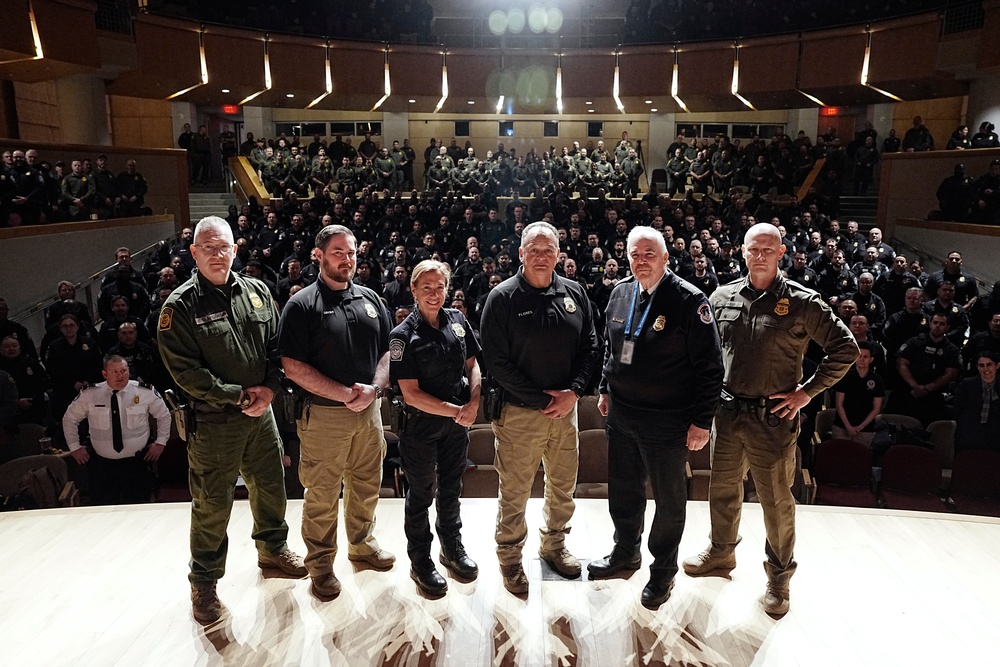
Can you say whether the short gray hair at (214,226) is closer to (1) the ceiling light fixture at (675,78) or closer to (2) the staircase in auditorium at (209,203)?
(2) the staircase in auditorium at (209,203)

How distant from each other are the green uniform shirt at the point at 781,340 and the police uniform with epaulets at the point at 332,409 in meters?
1.47

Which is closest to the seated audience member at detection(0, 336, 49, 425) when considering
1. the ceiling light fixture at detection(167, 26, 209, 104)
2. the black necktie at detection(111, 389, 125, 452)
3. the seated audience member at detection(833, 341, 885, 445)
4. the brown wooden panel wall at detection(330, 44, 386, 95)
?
the black necktie at detection(111, 389, 125, 452)

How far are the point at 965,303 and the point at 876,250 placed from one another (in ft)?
4.48

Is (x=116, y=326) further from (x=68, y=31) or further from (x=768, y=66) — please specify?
(x=768, y=66)

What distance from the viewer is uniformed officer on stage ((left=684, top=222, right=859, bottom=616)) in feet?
8.96

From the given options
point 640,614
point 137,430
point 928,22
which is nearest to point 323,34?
point 928,22

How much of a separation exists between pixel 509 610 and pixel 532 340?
1.08 meters

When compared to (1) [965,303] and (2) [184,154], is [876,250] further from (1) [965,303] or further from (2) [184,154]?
(2) [184,154]

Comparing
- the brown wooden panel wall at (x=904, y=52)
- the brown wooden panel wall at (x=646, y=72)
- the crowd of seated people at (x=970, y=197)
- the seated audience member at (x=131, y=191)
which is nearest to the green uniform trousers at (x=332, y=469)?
the seated audience member at (x=131, y=191)

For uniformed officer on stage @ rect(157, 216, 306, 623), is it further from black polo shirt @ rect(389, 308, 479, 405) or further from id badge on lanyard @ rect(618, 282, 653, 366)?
id badge on lanyard @ rect(618, 282, 653, 366)

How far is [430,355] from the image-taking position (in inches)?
112

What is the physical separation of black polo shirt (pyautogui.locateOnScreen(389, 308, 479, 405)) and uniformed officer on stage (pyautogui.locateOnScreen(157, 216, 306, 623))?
20.2 inches

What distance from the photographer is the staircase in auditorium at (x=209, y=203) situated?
42.4 feet

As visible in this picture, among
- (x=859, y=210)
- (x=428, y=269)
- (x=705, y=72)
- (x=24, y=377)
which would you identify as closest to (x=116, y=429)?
(x=24, y=377)
